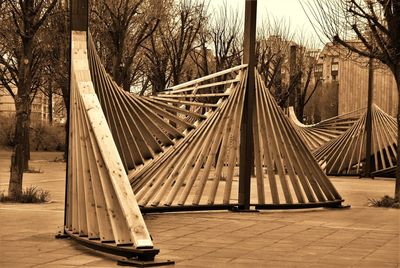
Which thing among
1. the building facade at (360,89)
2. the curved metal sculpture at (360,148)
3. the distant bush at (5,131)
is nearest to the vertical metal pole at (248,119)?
the curved metal sculpture at (360,148)

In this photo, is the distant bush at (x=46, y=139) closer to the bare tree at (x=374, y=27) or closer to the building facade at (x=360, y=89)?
the building facade at (x=360, y=89)

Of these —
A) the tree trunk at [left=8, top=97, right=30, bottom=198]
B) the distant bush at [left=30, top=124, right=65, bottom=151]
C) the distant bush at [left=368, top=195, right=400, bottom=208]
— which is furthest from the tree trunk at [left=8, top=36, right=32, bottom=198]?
the distant bush at [left=30, top=124, right=65, bottom=151]

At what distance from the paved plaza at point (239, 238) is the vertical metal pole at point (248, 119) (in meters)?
0.54

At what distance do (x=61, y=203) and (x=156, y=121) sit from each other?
265cm

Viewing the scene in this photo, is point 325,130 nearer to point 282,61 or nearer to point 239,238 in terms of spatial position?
point 282,61

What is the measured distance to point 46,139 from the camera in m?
39.8

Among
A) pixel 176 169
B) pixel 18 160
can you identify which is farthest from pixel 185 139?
pixel 18 160

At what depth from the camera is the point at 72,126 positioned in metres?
9.37

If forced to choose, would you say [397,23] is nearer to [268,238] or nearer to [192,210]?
[192,210]

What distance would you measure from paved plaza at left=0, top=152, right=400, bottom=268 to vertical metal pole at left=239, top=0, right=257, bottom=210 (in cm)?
54

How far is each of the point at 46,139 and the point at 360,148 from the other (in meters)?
20.0

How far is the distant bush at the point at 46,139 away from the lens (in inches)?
1565

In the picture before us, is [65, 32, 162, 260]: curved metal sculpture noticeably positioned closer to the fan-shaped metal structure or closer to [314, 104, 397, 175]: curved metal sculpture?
the fan-shaped metal structure

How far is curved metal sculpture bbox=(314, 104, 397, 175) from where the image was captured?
24656 millimetres
